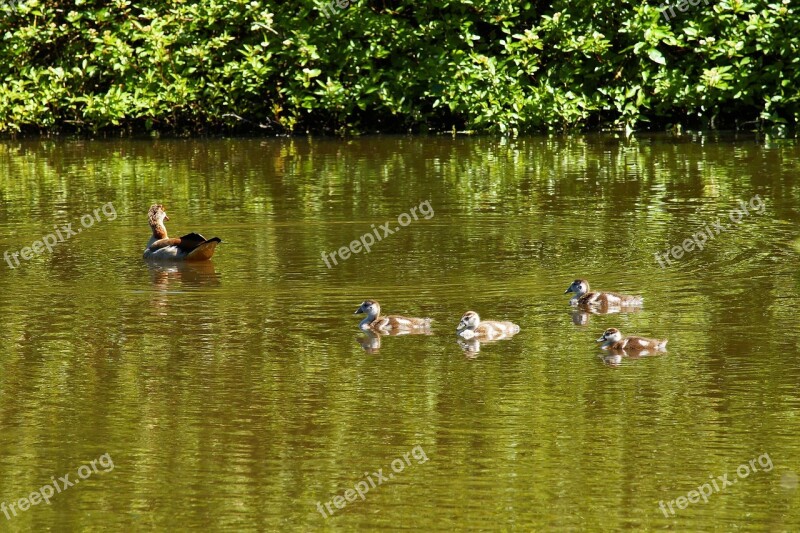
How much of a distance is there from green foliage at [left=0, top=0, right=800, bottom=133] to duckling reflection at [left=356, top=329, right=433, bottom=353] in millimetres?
12623

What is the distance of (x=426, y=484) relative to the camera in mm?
6578

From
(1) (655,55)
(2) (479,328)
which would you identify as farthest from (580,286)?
(1) (655,55)

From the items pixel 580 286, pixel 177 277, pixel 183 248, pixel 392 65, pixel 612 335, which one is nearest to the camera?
pixel 612 335

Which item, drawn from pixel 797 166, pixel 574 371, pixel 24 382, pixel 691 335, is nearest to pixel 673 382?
pixel 574 371

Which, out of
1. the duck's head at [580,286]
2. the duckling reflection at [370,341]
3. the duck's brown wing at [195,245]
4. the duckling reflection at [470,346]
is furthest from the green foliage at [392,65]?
the duckling reflection at [470,346]

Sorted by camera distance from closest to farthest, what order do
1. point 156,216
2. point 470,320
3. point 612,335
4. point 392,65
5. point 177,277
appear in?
point 612,335
point 470,320
point 177,277
point 156,216
point 392,65

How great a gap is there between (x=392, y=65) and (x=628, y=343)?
48.1ft

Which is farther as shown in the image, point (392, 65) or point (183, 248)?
point (392, 65)

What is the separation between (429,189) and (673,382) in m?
8.56

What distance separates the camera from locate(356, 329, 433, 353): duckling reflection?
9094mm

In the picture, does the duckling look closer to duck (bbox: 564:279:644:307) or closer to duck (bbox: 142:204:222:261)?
duck (bbox: 564:279:644:307)

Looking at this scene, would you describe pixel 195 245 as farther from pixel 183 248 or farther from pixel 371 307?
pixel 371 307

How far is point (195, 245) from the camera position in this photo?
40.3 ft

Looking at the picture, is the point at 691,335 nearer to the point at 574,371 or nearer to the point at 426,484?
the point at 574,371
